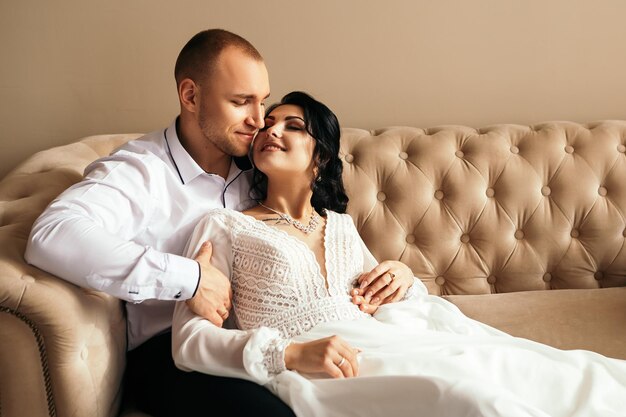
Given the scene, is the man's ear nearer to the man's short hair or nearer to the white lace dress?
the man's short hair

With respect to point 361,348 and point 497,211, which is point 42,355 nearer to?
point 361,348

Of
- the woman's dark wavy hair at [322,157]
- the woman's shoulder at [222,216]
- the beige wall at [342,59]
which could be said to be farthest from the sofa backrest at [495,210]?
the woman's shoulder at [222,216]

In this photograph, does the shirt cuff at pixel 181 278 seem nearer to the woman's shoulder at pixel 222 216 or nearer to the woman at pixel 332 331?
the woman at pixel 332 331

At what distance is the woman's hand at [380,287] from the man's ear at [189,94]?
642 mm

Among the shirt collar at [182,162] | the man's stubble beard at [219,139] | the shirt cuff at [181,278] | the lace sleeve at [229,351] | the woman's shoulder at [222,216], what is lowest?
the lace sleeve at [229,351]

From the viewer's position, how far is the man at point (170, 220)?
1151 mm

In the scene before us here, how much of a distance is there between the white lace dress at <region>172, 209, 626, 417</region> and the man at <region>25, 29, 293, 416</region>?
56 mm

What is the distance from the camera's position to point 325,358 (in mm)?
1106

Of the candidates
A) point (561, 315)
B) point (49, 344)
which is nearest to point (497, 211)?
point (561, 315)

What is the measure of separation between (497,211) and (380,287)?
0.63 m

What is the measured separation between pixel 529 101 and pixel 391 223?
0.78m

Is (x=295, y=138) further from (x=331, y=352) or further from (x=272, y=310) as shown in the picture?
(x=331, y=352)

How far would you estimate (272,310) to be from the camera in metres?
1.33

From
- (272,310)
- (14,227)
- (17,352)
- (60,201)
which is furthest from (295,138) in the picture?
(17,352)
